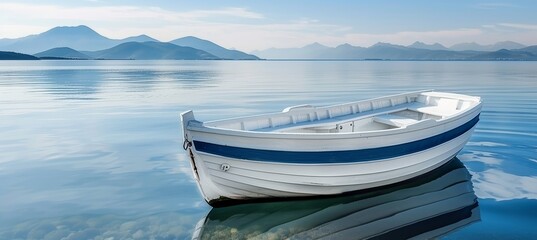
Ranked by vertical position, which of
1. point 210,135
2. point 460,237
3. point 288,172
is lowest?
point 460,237

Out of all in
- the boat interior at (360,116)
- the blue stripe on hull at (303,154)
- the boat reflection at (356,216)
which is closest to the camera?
the boat reflection at (356,216)

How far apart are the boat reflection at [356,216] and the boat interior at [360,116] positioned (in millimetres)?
1757

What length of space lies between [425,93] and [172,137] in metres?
9.86

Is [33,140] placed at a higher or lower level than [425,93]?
lower

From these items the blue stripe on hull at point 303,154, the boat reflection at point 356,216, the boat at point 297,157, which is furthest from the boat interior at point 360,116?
the boat reflection at point 356,216

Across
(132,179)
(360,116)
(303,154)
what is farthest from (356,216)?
(132,179)

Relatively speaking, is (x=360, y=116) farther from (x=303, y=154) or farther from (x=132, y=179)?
(x=132, y=179)

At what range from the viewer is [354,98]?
97.2 feet

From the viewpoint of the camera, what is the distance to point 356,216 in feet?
27.8

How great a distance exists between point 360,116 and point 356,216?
4585 mm

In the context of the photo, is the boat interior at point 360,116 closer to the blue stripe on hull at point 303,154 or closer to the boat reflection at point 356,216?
the blue stripe on hull at point 303,154

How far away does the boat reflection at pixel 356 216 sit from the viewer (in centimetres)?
784

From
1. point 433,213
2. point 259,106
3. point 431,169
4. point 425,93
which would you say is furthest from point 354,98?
point 433,213

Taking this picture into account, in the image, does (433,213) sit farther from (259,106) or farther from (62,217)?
(259,106)
